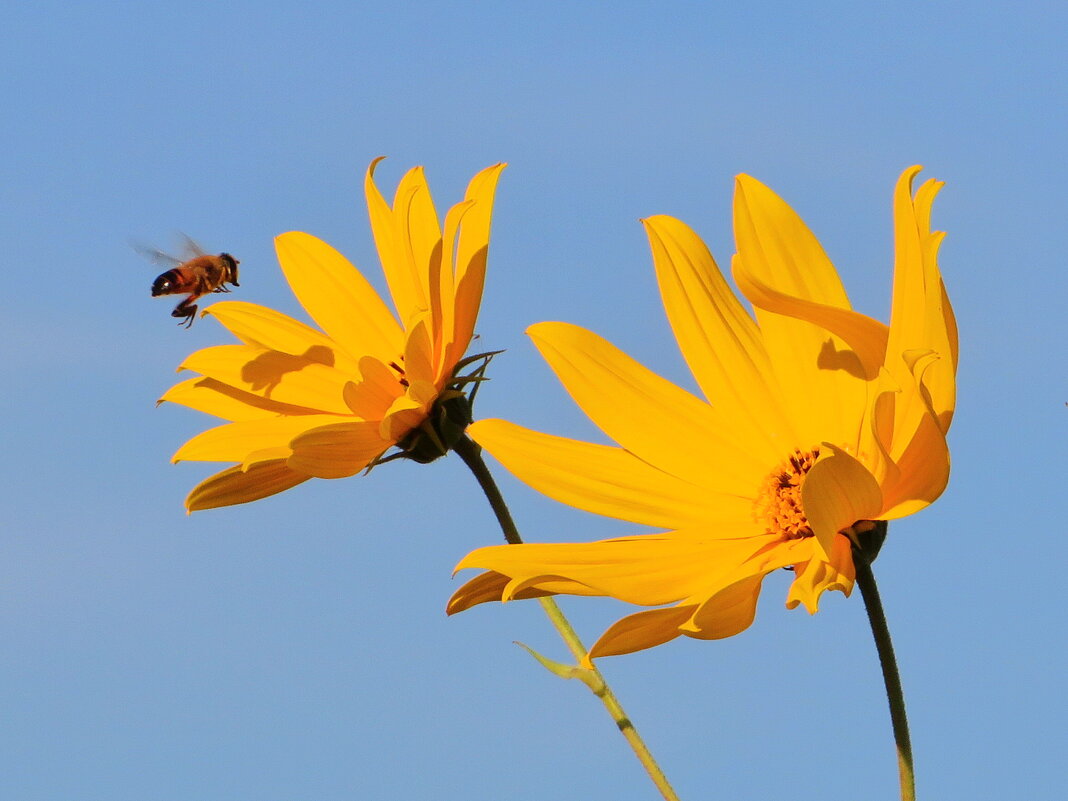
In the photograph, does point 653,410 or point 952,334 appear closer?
point 952,334

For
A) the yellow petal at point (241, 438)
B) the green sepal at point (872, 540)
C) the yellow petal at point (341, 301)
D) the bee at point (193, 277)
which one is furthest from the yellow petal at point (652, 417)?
the bee at point (193, 277)

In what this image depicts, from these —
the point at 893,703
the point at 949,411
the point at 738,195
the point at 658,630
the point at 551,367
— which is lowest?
the point at 893,703

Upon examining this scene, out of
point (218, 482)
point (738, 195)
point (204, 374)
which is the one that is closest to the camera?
point (738, 195)

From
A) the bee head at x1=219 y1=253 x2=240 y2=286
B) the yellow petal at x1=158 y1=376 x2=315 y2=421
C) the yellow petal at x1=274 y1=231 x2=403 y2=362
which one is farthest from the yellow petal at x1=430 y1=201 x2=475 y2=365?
the bee head at x1=219 y1=253 x2=240 y2=286

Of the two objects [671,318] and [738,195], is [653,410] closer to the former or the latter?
→ [671,318]

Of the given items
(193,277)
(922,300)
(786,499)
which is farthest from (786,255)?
(193,277)

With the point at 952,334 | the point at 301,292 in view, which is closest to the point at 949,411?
the point at 952,334

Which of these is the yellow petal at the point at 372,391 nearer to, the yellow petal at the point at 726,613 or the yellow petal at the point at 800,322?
the yellow petal at the point at 800,322

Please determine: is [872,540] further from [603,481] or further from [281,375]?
[281,375]
